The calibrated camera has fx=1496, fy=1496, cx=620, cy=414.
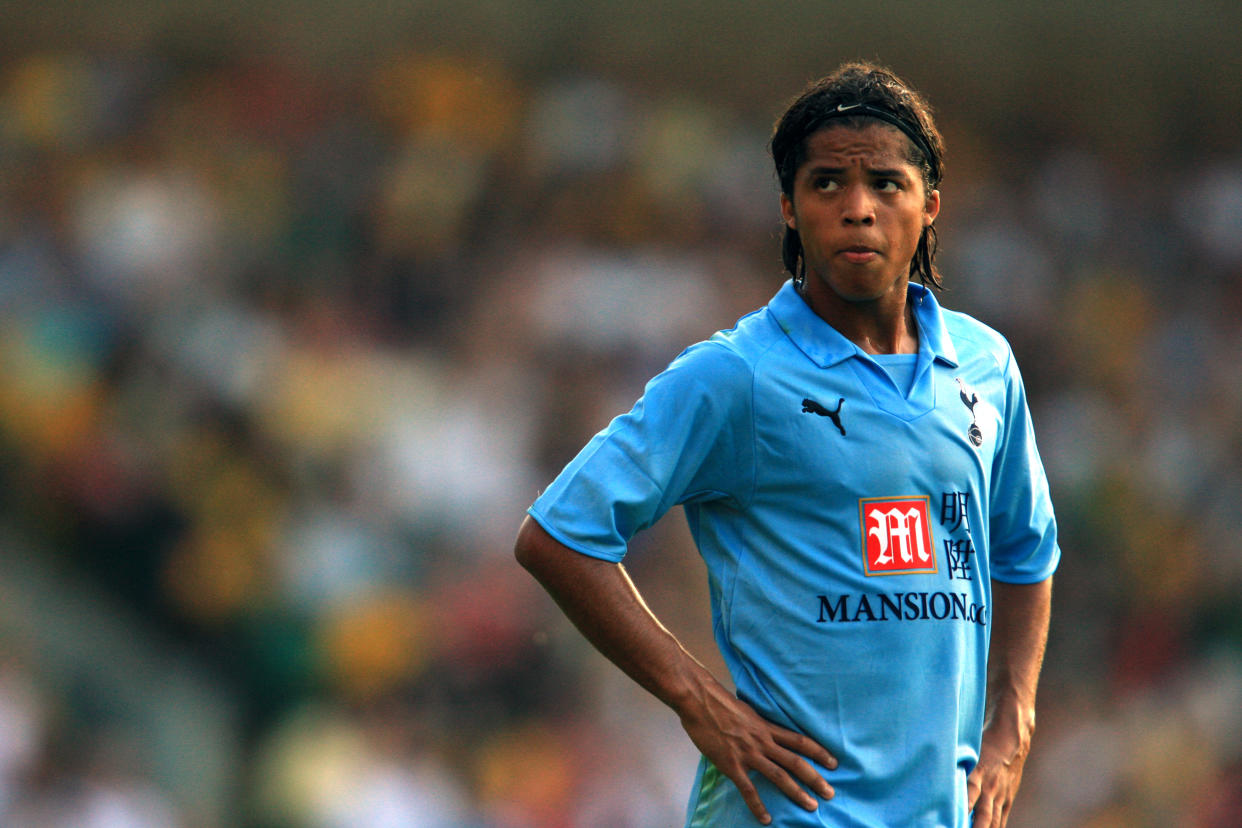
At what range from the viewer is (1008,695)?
109 inches

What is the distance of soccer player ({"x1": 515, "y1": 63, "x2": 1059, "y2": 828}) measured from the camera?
243 cm

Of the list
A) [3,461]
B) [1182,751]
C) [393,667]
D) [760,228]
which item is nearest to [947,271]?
[760,228]

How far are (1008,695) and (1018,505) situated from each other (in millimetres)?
352

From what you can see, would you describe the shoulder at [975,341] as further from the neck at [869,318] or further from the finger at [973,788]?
the finger at [973,788]

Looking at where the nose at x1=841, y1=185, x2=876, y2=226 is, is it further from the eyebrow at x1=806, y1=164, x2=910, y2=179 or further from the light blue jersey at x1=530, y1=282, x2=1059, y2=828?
the light blue jersey at x1=530, y1=282, x2=1059, y2=828

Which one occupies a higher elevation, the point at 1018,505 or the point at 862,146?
the point at 862,146

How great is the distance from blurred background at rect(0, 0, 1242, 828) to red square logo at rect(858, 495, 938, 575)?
4.26 meters

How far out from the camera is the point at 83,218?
7.45 metres

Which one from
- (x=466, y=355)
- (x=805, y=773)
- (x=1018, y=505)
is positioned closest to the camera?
(x=805, y=773)

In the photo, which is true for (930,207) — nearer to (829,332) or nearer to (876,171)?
(876,171)

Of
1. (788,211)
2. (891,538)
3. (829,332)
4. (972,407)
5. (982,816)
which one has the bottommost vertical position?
(982,816)

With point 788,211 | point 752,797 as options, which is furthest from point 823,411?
point 752,797

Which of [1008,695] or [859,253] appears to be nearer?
[859,253]

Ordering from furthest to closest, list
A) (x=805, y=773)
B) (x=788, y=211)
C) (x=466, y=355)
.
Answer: (x=466, y=355) → (x=788, y=211) → (x=805, y=773)
